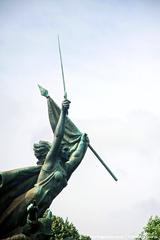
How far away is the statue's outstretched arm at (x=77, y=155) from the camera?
56.4 ft

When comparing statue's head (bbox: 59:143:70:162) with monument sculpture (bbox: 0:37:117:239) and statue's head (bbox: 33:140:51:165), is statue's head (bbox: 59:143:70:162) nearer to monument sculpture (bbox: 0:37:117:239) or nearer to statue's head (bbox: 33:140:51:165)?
monument sculpture (bbox: 0:37:117:239)

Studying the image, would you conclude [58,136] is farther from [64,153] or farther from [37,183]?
[37,183]

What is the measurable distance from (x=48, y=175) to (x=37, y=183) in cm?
44

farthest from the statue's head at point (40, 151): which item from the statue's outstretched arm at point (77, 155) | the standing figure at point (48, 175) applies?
the statue's outstretched arm at point (77, 155)

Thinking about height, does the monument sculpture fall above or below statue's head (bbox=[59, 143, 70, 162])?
below

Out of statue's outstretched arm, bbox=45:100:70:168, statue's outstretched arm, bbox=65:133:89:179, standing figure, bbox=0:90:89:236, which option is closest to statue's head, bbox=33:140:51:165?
standing figure, bbox=0:90:89:236

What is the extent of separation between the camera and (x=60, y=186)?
54.4 ft

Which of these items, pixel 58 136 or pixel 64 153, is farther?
pixel 64 153

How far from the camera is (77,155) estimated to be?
57.5ft

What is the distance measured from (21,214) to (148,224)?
29.3 metres

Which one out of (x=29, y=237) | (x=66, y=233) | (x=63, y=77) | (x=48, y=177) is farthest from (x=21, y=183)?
(x=66, y=233)

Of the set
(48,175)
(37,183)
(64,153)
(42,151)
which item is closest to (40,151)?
(42,151)

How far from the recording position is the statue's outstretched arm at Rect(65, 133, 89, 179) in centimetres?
1720

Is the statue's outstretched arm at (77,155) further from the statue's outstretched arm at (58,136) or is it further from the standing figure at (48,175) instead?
the statue's outstretched arm at (58,136)
